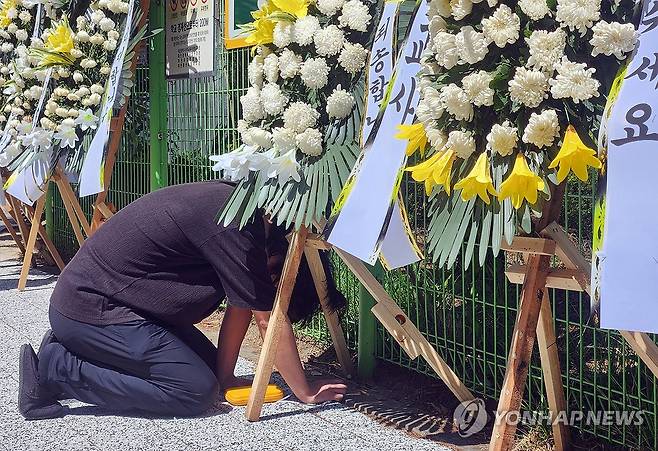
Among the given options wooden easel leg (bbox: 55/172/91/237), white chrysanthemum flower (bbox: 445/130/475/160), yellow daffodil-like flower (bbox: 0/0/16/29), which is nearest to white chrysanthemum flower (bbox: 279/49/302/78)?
white chrysanthemum flower (bbox: 445/130/475/160)

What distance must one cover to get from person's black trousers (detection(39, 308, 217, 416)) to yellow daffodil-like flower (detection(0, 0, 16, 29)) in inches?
151

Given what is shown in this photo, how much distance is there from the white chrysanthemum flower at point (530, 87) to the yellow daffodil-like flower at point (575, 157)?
0.41 ft

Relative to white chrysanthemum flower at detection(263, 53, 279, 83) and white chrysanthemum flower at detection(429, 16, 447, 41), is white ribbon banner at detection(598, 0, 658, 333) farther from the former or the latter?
white chrysanthemum flower at detection(263, 53, 279, 83)

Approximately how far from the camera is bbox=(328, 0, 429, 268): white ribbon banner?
2.92 meters

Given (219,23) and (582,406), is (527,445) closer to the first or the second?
(582,406)

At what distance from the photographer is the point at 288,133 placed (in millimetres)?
3426

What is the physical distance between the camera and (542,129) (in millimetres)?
2312

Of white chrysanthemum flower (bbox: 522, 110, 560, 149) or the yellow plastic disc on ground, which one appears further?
the yellow plastic disc on ground

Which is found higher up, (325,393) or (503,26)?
(503,26)

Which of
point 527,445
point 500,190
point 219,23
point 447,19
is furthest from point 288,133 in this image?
point 219,23

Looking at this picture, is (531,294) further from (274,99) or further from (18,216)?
(18,216)

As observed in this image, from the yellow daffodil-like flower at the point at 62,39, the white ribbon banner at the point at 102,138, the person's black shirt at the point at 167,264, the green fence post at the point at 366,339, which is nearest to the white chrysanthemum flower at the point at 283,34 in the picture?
the person's black shirt at the point at 167,264

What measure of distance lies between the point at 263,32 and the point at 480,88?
54.5 inches

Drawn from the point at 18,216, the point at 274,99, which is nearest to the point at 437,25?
the point at 274,99
